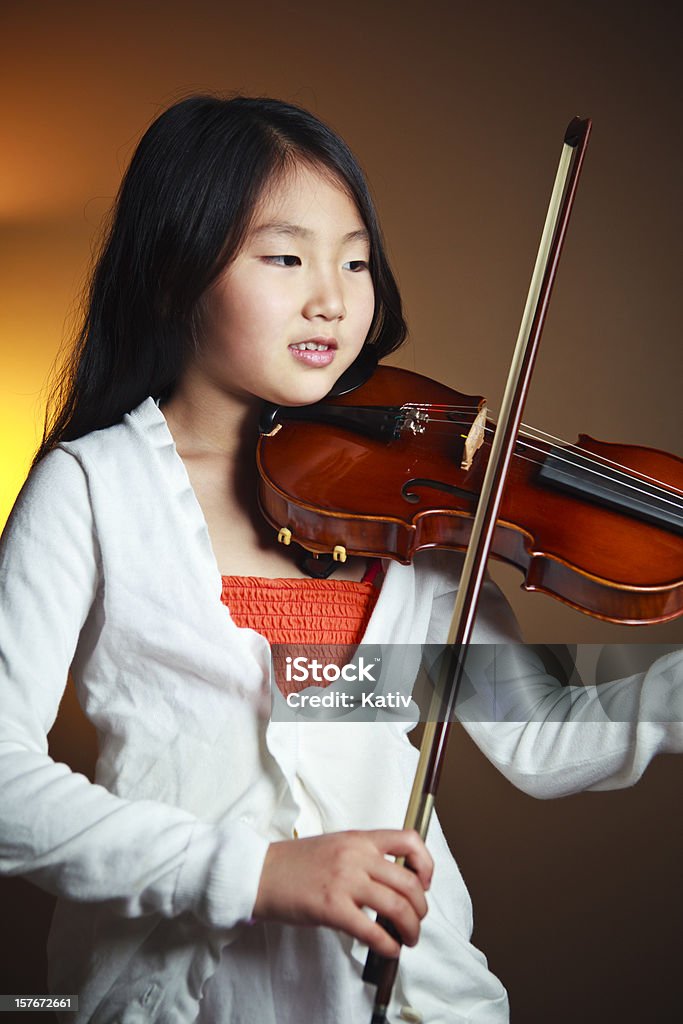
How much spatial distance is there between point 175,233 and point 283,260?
85 millimetres

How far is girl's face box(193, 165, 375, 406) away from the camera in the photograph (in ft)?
2.34

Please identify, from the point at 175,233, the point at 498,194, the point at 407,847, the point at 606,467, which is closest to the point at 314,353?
the point at 175,233

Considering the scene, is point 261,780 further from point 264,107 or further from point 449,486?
point 264,107

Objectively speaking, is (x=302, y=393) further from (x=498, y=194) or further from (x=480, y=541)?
(x=498, y=194)

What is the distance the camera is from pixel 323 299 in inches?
28.1

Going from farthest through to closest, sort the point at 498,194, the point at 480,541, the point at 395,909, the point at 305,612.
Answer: the point at 498,194 < the point at 305,612 < the point at 480,541 < the point at 395,909

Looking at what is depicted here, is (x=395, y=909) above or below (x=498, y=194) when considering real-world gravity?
below

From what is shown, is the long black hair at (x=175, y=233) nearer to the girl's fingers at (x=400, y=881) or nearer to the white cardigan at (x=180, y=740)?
the white cardigan at (x=180, y=740)

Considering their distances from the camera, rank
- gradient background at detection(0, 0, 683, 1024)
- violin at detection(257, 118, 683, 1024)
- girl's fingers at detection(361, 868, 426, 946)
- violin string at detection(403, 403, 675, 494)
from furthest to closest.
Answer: gradient background at detection(0, 0, 683, 1024) < violin string at detection(403, 403, 675, 494) < violin at detection(257, 118, 683, 1024) < girl's fingers at detection(361, 868, 426, 946)

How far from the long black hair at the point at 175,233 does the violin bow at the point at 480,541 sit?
15 cm

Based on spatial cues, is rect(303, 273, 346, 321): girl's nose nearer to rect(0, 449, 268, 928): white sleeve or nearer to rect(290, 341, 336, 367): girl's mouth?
rect(290, 341, 336, 367): girl's mouth

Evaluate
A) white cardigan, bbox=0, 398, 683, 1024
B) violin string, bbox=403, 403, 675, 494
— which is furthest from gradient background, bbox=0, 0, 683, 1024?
white cardigan, bbox=0, 398, 683, 1024

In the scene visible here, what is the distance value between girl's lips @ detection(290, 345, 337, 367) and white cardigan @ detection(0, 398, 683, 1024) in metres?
0.11

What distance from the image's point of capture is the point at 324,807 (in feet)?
2.27
